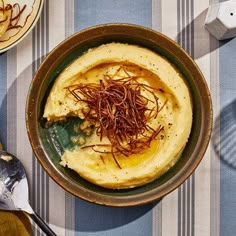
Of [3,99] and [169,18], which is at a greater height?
[169,18]

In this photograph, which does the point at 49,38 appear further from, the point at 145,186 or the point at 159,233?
the point at 159,233

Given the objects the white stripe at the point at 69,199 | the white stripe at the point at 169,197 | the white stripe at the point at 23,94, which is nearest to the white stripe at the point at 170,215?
the white stripe at the point at 169,197

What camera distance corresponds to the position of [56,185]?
1.71m

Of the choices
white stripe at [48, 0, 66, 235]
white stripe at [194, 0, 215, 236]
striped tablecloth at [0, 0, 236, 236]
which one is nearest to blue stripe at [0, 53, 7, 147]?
striped tablecloth at [0, 0, 236, 236]

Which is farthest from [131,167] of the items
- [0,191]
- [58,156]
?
[0,191]

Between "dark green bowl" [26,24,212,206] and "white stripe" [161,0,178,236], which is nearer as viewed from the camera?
"dark green bowl" [26,24,212,206]

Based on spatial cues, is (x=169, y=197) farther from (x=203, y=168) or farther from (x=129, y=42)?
(x=129, y=42)

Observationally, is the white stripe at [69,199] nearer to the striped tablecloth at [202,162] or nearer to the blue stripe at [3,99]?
the striped tablecloth at [202,162]

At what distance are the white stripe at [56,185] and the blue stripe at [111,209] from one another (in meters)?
0.04

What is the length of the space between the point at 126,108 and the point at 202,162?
26 cm

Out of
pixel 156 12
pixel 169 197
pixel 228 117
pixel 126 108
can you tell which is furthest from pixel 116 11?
pixel 169 197

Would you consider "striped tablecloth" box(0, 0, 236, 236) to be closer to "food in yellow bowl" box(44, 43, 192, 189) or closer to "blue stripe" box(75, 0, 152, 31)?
"blue stripe" box(75, 0, 152, 31)

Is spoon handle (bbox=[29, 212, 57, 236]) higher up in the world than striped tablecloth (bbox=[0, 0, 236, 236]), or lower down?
lower down

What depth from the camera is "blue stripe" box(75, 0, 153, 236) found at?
171 cm
